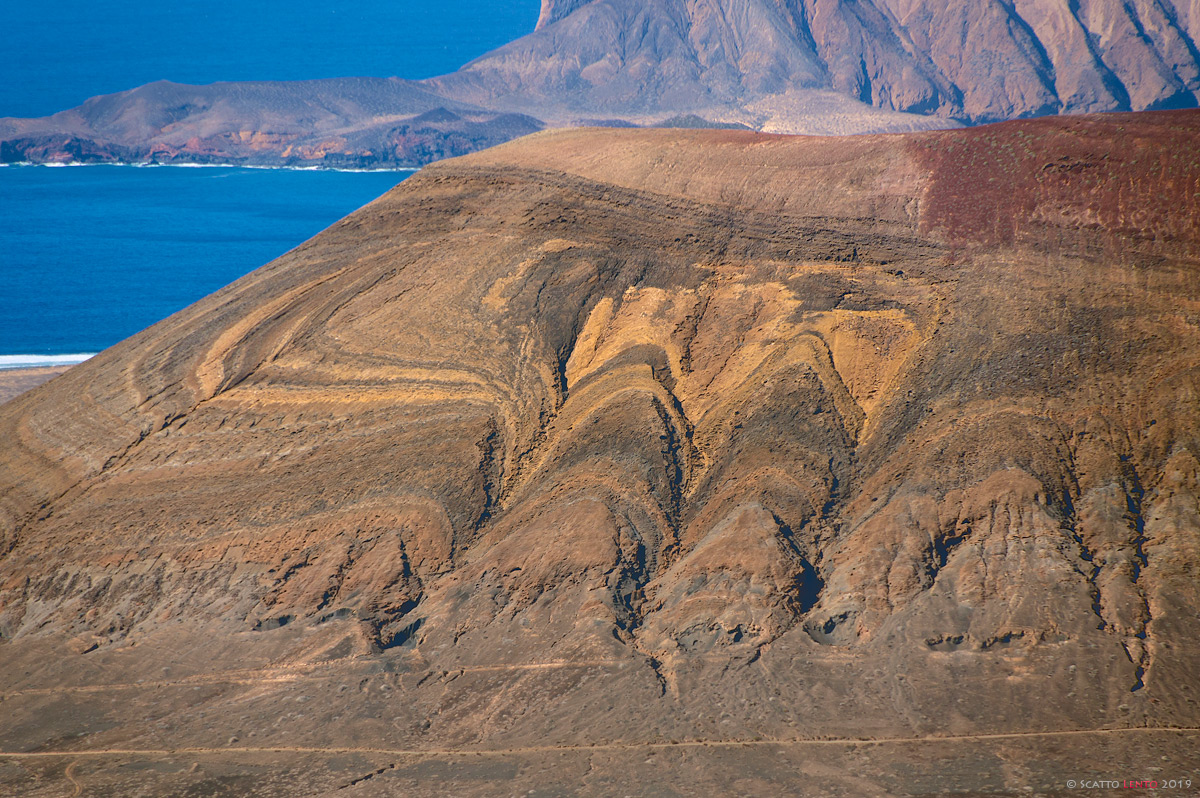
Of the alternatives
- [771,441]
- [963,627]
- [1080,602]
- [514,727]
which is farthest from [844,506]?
[514,727]

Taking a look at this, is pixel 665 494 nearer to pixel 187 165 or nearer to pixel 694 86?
pixel 187 165

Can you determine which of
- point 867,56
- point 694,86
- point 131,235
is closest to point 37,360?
point 131,235

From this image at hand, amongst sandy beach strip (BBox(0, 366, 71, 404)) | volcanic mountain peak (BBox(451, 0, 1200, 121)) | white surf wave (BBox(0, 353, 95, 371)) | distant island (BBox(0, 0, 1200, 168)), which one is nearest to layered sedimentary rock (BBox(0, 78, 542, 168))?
distant island (BBox(0, 0, 1200, 168))

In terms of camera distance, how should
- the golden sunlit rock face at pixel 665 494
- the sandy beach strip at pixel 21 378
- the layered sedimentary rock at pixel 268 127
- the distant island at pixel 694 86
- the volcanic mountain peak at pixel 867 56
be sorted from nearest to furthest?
the golden sunlit rock face at pixel 665 494 < the sandy beach strip at pixel 21 378 < the layered sedimentary rock at pixel 268 127 < the distant island at pixel 694 86 < the volcanic mountain peak at pixel 867 56

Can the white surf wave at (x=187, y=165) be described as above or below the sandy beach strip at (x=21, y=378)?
above

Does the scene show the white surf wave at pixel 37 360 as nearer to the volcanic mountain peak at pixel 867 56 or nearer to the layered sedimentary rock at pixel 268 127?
A: the layered sedimentary rock at pixel 268 127

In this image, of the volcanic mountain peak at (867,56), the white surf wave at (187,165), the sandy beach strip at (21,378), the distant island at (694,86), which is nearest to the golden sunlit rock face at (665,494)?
the sandy beach strip at (21,378)
